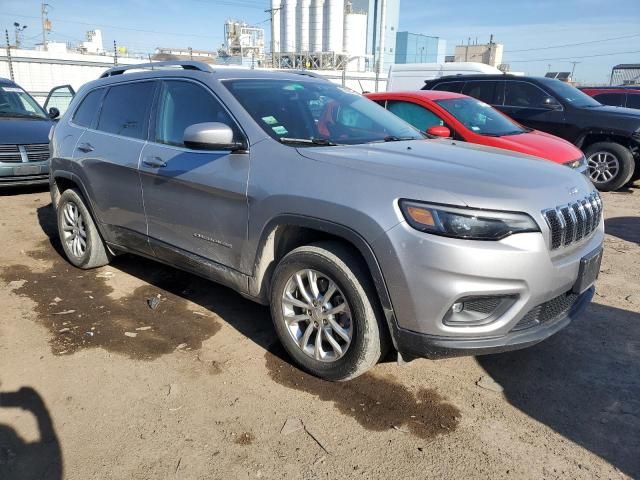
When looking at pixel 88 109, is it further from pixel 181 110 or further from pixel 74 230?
pixel 181 110

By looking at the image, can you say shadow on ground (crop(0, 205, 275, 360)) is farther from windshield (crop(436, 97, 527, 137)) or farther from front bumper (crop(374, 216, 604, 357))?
windshield (crop(436, 97, 527, 137))

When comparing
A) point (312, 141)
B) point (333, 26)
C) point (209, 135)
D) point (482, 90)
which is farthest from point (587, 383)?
point (333, 26)

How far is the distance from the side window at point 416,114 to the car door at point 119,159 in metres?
3.77

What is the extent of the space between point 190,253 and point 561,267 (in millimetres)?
2332

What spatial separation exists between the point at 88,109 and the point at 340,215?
10.3 feet

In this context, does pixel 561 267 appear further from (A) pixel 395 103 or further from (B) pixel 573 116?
(B) pixel 573 116

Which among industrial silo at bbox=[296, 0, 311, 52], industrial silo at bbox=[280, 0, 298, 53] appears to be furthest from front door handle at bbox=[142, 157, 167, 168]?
industrial silo at bbox=[280, 0, 298, 53]

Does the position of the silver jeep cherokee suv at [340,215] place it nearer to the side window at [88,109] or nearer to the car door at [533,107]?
the side window at [88,109]

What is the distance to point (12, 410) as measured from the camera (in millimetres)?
2699

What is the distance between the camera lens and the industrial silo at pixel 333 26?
151 feet

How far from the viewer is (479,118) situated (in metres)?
6.97

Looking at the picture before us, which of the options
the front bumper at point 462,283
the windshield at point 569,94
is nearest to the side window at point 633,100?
the windshield at point 569,94

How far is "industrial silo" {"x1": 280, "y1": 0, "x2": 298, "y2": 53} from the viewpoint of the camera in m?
48.1

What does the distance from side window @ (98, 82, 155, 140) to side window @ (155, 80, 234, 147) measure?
19cm
